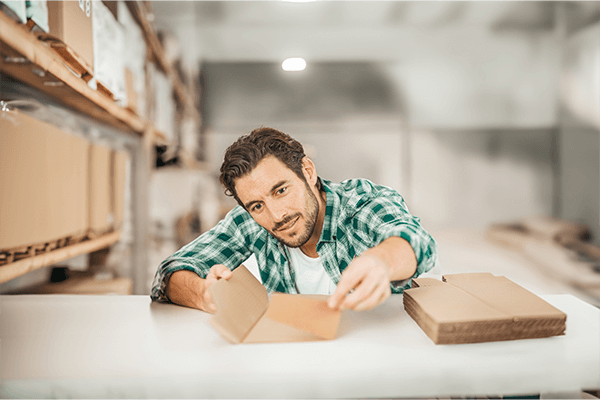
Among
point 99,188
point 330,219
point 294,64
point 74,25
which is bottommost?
point 330,219

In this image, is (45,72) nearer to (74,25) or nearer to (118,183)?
(74,25)

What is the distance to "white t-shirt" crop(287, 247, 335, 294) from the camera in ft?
4.22

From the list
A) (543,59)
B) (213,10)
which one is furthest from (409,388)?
(543,59)

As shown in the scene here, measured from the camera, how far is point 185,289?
86 cm

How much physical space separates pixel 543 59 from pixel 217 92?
2885 millimetres

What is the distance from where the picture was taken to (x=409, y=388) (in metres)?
0.54

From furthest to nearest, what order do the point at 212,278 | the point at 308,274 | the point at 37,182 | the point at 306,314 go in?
the point at 308,274 → the point at 37,182 → the point at 212,278 → the point at 306,314

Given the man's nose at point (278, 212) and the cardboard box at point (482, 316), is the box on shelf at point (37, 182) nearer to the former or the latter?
the man's nose at point (278, 212)

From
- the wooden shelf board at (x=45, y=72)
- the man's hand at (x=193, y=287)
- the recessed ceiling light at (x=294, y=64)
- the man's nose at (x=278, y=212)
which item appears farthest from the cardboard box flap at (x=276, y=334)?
the recessed ceiling light at (x=294, y=64)

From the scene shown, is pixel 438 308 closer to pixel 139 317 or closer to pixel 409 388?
pixel 409 388

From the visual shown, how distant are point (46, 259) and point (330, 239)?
2.82 ft

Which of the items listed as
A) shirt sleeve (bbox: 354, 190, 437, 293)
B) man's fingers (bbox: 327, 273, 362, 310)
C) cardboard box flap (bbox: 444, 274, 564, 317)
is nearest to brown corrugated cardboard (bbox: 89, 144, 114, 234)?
shirt sleeve (bbox: 354, 190, 437, 293)

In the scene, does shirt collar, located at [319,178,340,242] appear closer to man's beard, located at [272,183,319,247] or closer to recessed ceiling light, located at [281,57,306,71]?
man's beard, located at [272,183,319,247]

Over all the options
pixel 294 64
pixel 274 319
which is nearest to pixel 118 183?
pixel 274 319
